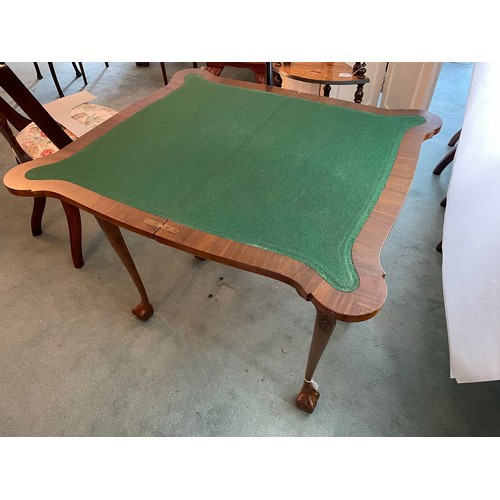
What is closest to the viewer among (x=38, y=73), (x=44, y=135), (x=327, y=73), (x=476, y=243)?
(x=476, y=243)

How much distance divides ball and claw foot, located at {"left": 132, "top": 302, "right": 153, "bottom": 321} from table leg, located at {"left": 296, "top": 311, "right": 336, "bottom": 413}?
27.6 inches

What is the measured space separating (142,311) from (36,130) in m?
0.98

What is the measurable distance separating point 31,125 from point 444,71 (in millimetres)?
3365

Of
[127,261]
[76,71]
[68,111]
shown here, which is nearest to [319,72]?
[68,111]

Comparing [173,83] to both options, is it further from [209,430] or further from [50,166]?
[209,430]

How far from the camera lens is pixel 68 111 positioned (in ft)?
5.77

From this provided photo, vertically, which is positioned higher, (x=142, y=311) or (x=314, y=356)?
(x=314, y=356)

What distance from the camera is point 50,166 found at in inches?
42.6

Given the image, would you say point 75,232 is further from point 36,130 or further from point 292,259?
point 292,259

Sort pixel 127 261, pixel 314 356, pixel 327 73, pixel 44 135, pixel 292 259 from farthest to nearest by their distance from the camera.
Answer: pixel 327 73, pixel 44 135, pixel 127 261, pixel 314 356, pixel 292 259

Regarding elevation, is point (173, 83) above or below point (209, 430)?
above

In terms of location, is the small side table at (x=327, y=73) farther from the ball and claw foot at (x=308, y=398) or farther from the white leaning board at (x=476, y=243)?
the ball and claw foot at (x=308, y=398)

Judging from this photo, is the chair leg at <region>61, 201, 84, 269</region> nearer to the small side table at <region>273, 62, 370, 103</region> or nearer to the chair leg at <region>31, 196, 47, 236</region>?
the chair leg at <region>31, 196, 47, 236</region>
